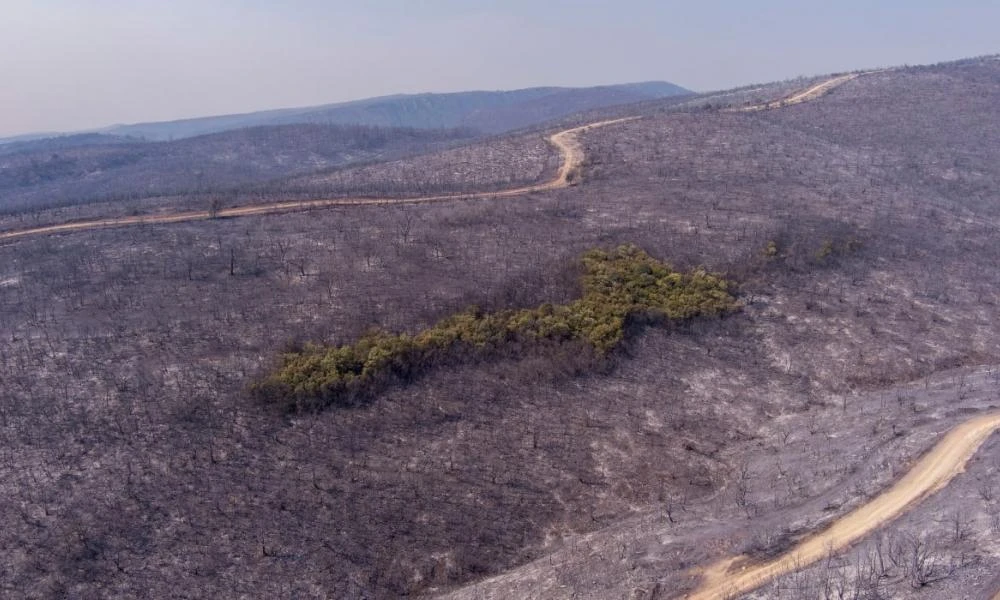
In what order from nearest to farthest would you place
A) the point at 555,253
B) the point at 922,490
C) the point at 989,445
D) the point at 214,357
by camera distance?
the point at 922,490 → the point at 989,445 → the point at 214,357 → the point at 555,253

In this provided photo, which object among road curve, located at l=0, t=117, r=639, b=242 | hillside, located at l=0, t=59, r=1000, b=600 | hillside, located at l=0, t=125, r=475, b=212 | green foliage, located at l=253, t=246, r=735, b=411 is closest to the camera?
hillside, located at l=0, t=59, r=1000, b=600

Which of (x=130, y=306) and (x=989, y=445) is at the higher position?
(x=130, y=306)

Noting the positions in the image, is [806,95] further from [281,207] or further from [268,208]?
[268,208]

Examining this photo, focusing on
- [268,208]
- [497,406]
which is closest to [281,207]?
[268,208]

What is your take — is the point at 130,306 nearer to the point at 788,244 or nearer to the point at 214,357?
the point at 214,357

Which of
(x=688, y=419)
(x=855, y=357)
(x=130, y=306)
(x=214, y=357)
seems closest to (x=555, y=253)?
(x=688, y=419)

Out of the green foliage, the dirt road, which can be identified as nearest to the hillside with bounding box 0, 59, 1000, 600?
the green foliage

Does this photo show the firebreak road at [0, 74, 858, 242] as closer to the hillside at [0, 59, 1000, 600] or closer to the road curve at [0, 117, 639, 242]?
the road curve at [0, 117, 639, 242]
